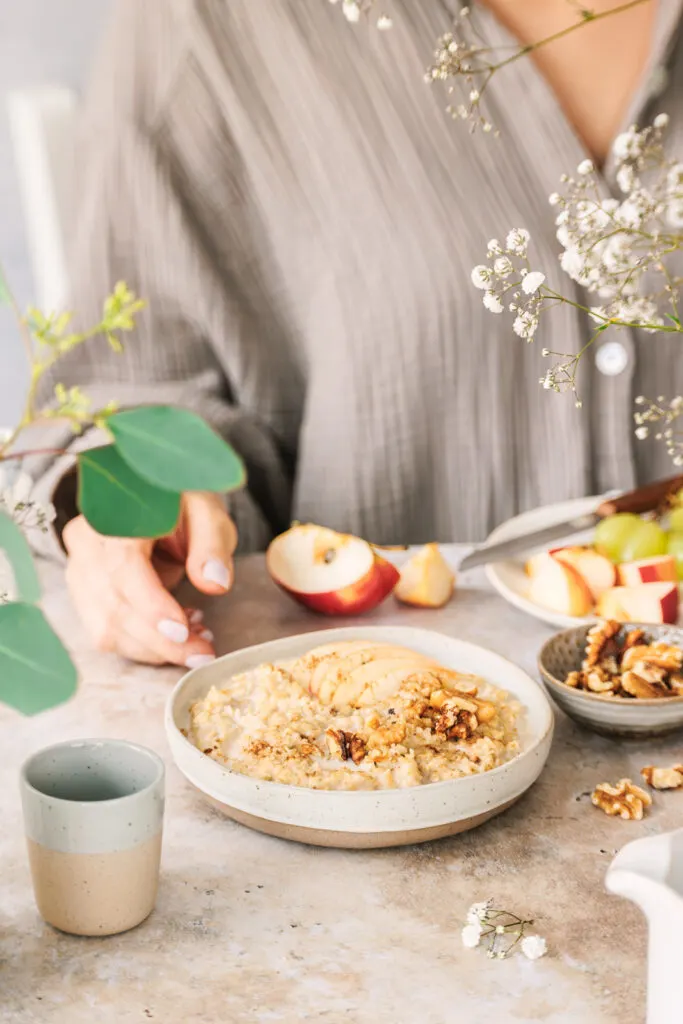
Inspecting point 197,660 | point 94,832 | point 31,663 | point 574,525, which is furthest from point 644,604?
point 31,663

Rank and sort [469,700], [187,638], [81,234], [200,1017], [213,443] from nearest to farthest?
[213,443], [200,1017], [469,700], [187,638], [81,234]

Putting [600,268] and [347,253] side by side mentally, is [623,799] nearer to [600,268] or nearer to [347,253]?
[600,268]

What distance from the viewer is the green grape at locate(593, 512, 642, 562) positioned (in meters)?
0.93

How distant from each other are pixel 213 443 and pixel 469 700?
35 centimetres

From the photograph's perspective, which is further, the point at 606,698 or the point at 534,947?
the point at 606,698

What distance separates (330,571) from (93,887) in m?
0.43

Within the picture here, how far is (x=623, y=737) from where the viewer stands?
2.23 feet

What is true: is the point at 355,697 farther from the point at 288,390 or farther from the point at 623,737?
the point at 288,390

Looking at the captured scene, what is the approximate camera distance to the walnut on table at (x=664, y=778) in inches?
25.2

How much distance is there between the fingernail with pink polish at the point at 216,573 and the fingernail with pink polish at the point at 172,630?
1.9 inches

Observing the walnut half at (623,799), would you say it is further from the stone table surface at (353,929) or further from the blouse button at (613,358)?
the blouse button at (613,358)

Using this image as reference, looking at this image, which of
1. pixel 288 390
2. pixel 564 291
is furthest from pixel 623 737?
pixel 288 390

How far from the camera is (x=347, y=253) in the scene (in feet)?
3.96

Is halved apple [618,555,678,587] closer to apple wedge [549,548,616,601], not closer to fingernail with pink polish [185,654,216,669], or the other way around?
apple wedge [549,548,616,601]
